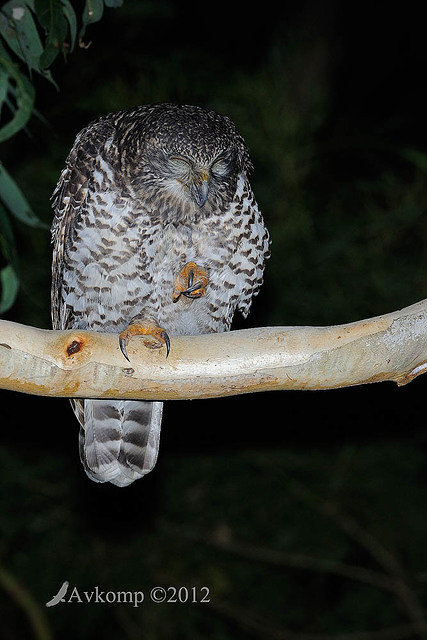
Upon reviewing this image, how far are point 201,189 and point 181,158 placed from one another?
138 millimetres

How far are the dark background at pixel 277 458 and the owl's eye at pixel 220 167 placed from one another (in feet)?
6.61

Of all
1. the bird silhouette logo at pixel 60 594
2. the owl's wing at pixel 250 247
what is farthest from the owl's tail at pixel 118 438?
the bird silhouette logo at pixel 60 594

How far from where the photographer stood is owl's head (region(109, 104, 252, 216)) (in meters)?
2.96

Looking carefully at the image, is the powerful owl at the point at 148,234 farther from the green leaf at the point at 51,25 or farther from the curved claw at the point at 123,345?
the green leaf at the point at 51,25

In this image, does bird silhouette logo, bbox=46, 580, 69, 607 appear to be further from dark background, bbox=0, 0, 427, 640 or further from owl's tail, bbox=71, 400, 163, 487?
owl's tail, bbox=71, 400, 163, 487

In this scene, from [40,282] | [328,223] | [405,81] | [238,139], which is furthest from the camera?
[405,81]

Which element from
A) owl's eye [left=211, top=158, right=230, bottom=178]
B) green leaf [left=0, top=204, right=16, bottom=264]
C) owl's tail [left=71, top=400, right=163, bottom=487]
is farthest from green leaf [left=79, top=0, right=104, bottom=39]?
owl's tail [left=71, top=400, right=163, bottom=487]

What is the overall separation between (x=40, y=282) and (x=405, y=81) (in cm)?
320

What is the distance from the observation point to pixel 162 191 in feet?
9.81

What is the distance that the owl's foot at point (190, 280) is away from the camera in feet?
10.3

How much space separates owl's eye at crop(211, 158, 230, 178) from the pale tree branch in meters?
0.78

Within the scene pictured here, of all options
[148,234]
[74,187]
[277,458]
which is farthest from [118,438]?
[277,458]

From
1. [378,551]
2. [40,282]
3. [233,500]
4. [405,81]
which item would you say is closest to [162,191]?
[40,282]

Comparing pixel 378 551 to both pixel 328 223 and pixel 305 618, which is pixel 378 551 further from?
pixel 328 223
